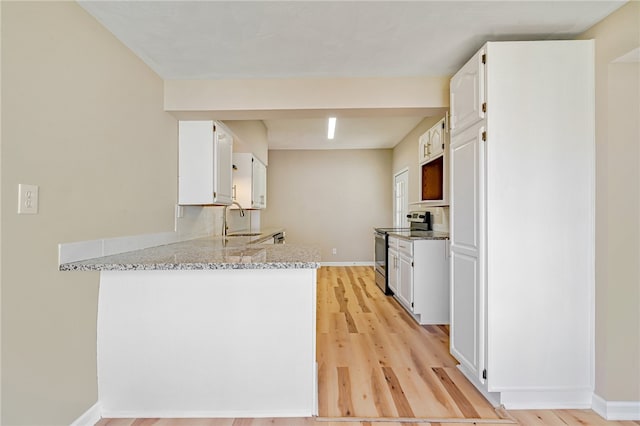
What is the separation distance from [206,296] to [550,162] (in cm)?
219

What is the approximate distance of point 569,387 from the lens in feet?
6.46

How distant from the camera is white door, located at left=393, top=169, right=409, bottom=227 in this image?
243 inches

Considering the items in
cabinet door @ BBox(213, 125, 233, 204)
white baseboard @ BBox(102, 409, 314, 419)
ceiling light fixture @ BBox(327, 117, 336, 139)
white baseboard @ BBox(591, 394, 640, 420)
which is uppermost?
ceiling light fixture @ BBox(327, 117, 336, 139)

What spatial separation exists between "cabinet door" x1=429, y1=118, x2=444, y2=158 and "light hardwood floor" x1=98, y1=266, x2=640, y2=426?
1.94 meters

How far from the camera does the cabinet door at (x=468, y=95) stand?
2006 millimetres

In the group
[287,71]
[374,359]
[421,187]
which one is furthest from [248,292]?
[421,187]

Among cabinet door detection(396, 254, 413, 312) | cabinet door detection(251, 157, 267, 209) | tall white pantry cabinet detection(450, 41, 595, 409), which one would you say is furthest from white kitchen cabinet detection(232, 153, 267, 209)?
tall white pantry cabinet detection(450, 41, 595, 409)

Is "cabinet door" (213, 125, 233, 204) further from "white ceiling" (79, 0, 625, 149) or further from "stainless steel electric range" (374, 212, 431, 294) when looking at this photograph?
"stainless steel electric range" (374, 212, 431, 294)

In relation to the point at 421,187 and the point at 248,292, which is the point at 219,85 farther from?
the point at 421,187

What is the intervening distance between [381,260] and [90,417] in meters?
3.91

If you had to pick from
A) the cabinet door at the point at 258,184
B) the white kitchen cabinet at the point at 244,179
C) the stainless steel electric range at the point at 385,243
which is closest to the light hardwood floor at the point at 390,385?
the stainless steel electric range at the point at 385,243

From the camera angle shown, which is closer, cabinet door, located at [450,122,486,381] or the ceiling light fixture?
cabinet door, located at [450,122,486,381]

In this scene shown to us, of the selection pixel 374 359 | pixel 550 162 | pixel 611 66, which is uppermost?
pixel 611 66

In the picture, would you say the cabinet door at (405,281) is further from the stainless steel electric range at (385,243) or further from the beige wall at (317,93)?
the beige wall at (317,93)
